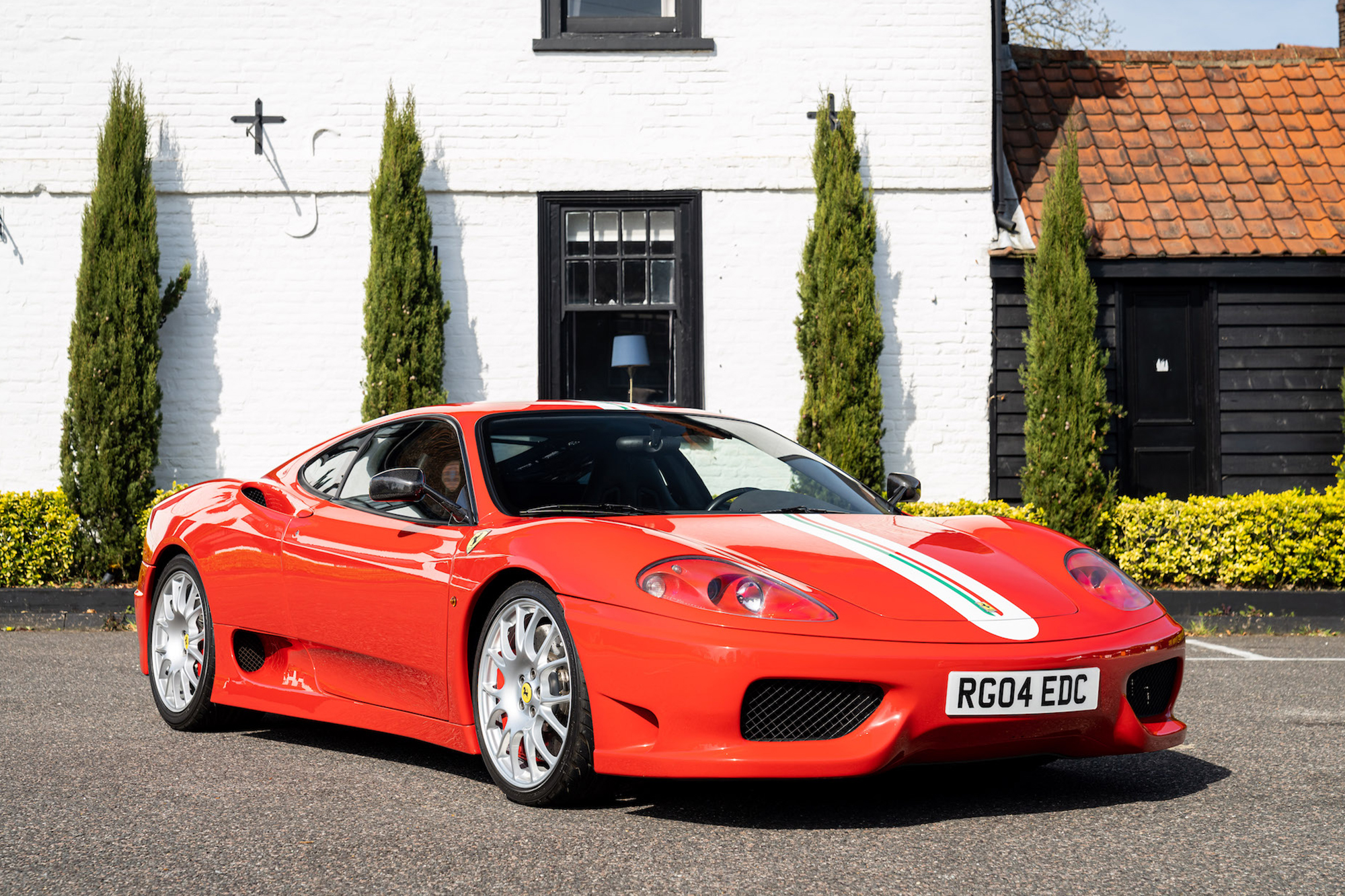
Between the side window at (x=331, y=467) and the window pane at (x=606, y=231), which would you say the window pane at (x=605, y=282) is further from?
the side window at (x=331, y=467)

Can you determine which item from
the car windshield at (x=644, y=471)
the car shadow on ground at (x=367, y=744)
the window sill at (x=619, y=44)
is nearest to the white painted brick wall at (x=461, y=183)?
the window sill at (x=619, y=44)

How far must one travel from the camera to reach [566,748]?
414 cm

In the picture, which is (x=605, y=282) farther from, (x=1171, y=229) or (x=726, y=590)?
(x=726, y=590)

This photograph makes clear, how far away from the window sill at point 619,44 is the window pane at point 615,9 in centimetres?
29

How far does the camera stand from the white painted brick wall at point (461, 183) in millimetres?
12180

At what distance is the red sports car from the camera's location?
12.8ft

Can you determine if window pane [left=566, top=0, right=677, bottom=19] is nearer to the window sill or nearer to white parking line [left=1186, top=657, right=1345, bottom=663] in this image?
the window sill

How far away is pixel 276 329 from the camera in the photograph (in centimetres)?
1222

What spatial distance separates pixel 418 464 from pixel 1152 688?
8.81 feet

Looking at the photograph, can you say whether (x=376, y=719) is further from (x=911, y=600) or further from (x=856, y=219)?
(x=856, y=219)

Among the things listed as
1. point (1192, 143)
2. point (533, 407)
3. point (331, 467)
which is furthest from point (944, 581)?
point (1192, 143)

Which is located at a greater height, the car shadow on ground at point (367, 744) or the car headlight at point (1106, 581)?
the car headlight at point (1106, 581)

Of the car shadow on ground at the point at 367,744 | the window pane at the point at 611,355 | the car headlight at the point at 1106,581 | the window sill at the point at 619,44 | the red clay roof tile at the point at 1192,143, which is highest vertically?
the window sill at the point at 619,44

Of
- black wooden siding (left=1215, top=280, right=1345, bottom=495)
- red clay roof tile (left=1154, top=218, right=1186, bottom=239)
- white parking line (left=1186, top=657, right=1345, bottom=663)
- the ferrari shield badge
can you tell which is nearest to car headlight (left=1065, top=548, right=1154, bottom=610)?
the ferrari shield badge
